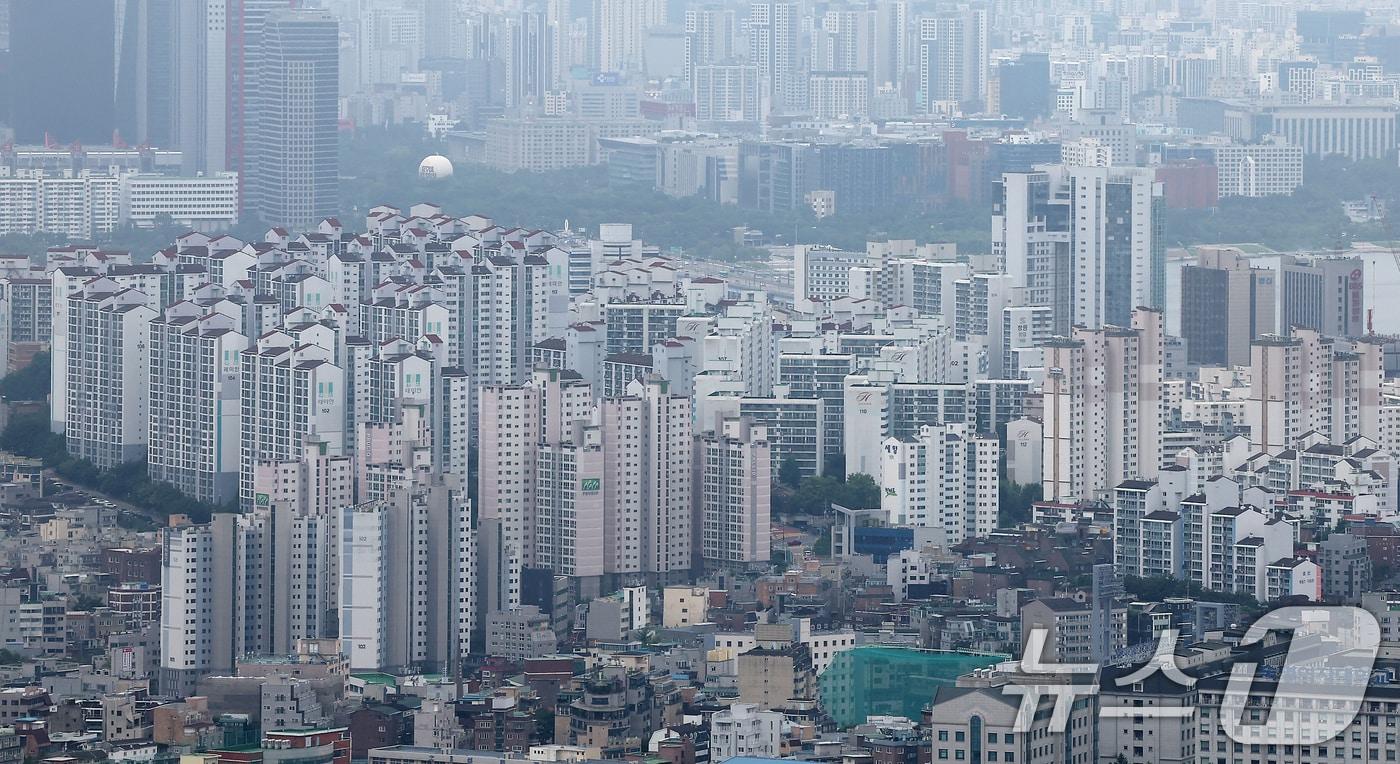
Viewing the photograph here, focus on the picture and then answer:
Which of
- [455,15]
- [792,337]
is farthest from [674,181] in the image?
[792,337]

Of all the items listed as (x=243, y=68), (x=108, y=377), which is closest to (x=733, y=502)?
(x=108, y=377)

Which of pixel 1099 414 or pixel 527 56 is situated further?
pixel 527 56

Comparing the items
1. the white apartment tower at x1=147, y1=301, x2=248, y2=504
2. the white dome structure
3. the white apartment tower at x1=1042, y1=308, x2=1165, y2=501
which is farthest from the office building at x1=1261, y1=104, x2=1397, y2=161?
the white apartment tower at x1=147, y1=301, x2=248, y2=504

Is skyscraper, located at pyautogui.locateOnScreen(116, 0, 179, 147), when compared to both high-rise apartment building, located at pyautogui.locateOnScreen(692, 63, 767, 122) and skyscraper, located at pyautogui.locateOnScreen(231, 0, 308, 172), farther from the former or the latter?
high-rise apartment building, located at pyautogui.locateOnScreen(692, 63, 767, 122)

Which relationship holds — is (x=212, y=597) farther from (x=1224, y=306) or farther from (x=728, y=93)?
(x=728, y=93)

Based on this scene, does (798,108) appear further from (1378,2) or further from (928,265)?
(928,265)
